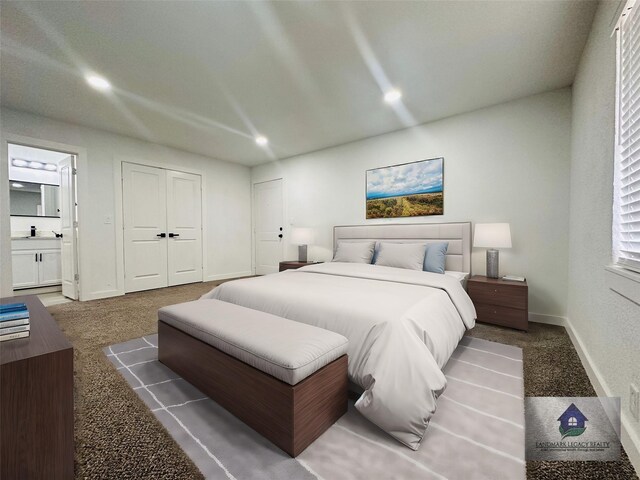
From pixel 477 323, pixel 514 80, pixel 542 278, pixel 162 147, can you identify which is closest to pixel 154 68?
pixel 162 147

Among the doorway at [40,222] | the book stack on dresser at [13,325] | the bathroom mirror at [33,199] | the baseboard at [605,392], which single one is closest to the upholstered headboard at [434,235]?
the baseboard at [605,392]

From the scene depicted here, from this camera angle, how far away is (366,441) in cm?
124

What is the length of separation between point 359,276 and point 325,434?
4.84ft

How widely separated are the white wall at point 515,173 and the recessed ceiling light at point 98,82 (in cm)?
331

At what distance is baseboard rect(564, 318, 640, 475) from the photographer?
42.6 inches

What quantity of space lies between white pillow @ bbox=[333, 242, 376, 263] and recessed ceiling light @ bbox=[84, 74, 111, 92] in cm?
317

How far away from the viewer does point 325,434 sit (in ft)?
4.23

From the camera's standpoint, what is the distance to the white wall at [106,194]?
11.1 ft

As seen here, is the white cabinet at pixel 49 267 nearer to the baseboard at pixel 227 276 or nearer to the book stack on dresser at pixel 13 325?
the baseboard at pixel 227 276

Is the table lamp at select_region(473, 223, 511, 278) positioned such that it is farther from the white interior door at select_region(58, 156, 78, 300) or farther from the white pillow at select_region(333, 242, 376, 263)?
the white interior door at select_region(58, 156, 78, 300)

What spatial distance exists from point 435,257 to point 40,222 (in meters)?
7.10

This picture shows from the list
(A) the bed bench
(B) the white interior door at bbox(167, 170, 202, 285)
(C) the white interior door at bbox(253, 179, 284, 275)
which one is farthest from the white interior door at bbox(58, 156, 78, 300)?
(A) the bed bench

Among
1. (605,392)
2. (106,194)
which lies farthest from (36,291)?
(605,392)

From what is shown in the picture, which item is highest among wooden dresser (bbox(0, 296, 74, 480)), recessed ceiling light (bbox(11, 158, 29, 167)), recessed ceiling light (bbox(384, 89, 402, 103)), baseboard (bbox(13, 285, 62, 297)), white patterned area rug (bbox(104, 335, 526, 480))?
recessed ceiling light (bbox(384, 89, 402, 103))
